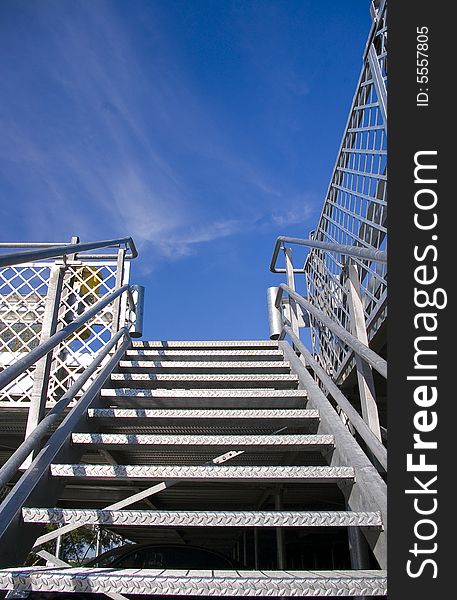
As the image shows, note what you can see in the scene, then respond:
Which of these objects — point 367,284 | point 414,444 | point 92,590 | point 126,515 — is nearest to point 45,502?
point 126,515

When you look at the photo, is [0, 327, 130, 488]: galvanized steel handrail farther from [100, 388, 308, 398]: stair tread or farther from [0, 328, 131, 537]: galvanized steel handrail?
[100, 388, 308, 398]: stair tread

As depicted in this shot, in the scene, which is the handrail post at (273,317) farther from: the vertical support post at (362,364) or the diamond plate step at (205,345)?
the vertical support post at (362,364)

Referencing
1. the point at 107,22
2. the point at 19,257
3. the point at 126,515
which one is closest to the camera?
the point at 126,515

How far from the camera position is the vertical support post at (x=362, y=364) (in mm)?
1945

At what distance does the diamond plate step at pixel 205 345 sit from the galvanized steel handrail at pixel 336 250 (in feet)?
2.37

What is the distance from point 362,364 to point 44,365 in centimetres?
133

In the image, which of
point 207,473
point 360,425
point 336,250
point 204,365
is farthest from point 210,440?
point 204,365

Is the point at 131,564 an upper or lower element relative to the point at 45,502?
lower

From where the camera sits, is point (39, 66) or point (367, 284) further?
point (39, 66)

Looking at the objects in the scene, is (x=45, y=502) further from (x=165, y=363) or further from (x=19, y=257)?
(x=165, y=363)

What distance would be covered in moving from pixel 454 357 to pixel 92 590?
99 centimetres

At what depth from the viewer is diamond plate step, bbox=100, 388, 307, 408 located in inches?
93.4

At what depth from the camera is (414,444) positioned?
39.9 inches

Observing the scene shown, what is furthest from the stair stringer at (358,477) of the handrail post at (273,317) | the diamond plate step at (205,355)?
the handrail post at (273,317)
